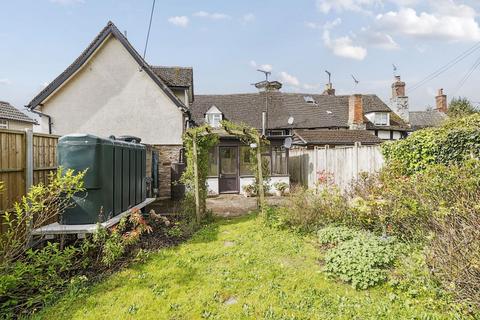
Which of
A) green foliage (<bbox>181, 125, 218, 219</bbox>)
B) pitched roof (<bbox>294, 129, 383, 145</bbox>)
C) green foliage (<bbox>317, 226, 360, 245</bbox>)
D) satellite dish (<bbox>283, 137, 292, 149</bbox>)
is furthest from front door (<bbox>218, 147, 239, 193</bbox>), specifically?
green foliage (<bbox>317, 226, 360, 245</bbox>)

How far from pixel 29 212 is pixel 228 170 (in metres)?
10.6

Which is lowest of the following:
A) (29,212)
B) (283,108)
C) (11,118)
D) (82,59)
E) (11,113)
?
(29,212)

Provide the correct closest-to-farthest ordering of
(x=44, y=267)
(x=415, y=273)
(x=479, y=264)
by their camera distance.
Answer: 1. (x=479, y=264)
2. (x=415, y=273)
3. (x=44, y=267)

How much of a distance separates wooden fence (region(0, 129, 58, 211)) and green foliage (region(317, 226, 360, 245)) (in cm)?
581

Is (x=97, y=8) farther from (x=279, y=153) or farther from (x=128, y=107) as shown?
(x=279, y=153)

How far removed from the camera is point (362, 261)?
177 inches

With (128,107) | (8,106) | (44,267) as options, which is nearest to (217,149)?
(128,107)

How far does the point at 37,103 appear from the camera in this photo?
11.7 metres

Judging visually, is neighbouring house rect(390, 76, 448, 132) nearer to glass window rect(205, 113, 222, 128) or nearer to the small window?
the small window

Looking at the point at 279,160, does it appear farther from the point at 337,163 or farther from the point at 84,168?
the point at 84,168

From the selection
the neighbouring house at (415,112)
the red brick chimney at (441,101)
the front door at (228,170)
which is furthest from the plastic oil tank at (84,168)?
the red brick chimney at (441,101)

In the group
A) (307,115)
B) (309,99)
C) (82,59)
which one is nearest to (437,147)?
(82,59)

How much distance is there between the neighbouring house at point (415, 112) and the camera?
91.9 ft

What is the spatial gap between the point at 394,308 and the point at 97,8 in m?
9.51
